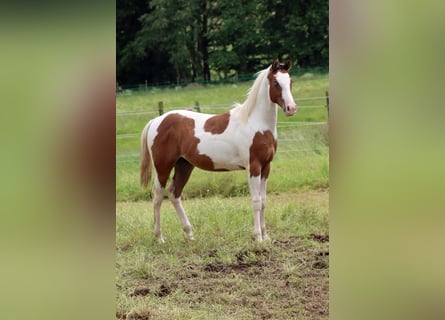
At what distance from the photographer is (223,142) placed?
8.50 ft

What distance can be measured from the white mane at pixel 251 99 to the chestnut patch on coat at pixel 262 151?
101 mm

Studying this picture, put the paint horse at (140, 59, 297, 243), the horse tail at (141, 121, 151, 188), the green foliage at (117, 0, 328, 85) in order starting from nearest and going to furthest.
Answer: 1. the green foliage at (117, 0, 328, 85)
2. the paint horse at (140, 59, 297, 243)
3. the horse tail at (141, 121, 151, 188)

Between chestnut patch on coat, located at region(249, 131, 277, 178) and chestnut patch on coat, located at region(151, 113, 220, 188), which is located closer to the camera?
chestnut patch on coat, located at region(249, 131, 277, 178)

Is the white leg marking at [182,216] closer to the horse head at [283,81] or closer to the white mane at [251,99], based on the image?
the white mane at [251,99]

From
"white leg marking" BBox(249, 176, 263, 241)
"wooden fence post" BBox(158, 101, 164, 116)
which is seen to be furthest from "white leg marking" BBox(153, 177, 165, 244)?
"white leg marking" BBox(249, 176, 263, 241)

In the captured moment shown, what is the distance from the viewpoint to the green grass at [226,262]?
225 centimetres

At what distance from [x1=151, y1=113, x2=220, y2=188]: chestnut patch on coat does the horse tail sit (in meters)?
0.03

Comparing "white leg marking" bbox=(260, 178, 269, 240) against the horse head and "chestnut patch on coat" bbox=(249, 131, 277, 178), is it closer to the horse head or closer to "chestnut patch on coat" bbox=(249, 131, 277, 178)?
"chestnut patch on coat" bbox=(249, 131, 277, 178)

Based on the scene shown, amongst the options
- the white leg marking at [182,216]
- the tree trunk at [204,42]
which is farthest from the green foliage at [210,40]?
the white leg marking at [182,216]

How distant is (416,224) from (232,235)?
110 cm

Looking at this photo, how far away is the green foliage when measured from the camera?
236cm

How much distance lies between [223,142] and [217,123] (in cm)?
9

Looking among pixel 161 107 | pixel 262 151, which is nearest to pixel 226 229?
pixel 262 151

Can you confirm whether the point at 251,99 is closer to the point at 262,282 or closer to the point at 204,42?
the point at 204,42
